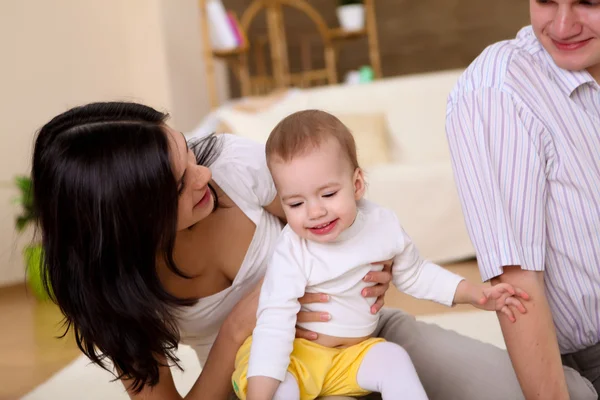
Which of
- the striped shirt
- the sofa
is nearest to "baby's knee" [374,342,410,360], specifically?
the striped shirt

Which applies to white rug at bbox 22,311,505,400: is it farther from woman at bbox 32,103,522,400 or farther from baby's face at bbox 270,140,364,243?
baby's face at bbox 270,140,364,243

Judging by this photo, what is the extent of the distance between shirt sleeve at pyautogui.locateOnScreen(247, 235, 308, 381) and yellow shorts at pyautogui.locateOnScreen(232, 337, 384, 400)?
0.17 feet

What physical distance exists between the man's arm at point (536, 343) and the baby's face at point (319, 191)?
1.01ft

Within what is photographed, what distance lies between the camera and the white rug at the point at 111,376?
2793 mm

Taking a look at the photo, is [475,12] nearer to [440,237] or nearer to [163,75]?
[163,75]

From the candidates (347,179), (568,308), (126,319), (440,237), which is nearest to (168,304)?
(126,319)

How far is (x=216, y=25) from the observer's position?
6.15 meters

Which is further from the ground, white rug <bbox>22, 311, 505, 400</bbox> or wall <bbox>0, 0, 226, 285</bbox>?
wall <bbox>0, 0, 226, 285</bbox>

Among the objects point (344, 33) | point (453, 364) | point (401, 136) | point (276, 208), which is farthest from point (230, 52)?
point (453, 364)

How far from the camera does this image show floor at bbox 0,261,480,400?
323cm

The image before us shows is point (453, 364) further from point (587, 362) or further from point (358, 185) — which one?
point (358, 185)

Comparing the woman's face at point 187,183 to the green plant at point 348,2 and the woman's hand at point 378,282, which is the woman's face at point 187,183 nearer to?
the woman's hand at point 378,282

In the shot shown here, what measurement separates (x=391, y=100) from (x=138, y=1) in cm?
244

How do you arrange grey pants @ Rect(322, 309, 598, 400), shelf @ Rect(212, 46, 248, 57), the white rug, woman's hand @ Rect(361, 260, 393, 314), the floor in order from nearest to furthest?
woman's hand @ Rect(361, 260, 393, 314) < grey pants @ Rect(322, 309, 598, 400) < the white rug < the floor < shelf @ Rect(212, 46, 248, 57)
